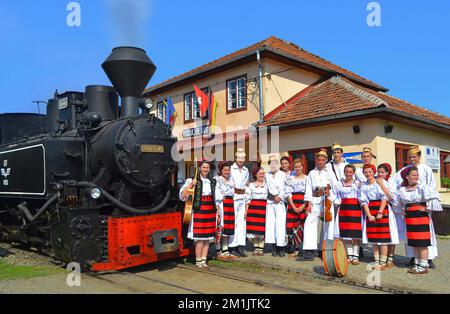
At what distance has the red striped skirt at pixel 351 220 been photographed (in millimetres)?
6594

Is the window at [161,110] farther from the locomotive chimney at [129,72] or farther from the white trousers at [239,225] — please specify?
the white trousers at [239,225]

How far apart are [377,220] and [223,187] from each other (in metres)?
2.59

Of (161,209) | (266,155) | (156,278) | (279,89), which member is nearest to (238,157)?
(161,209)

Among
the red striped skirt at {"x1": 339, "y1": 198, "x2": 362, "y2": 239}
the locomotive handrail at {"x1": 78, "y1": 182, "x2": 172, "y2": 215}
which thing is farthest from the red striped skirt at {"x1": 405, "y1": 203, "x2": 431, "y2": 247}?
the locomotive handrail at {"x1": 78, "y1": 182, "x2": 172, "y2": 215}

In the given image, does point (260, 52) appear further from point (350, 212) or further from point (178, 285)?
point (178, 285)

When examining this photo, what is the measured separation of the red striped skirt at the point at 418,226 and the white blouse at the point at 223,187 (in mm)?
2927

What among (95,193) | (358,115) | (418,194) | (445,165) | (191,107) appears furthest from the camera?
(191,107)

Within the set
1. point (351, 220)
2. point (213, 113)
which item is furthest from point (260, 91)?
point (351, 220)

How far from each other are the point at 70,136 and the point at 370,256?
18.4 feet

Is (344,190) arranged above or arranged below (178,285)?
above

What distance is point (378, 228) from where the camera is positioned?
21.0ft

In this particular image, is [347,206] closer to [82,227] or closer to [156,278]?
[156,278]

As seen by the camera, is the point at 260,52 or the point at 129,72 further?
the point at 260,52

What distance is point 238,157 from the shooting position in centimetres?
794
